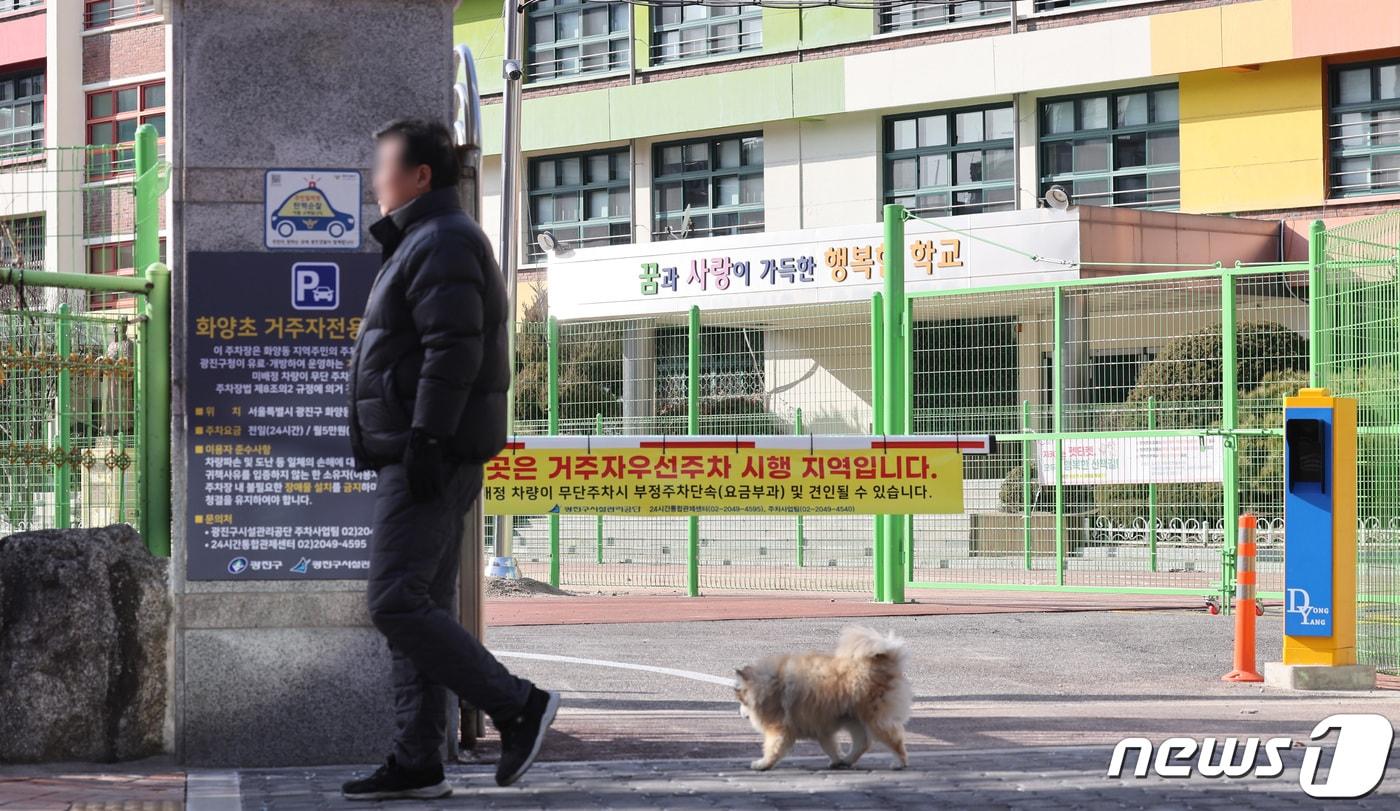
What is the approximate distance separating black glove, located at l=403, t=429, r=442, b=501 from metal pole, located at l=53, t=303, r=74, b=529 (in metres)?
2.07

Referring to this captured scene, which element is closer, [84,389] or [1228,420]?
[84,389]

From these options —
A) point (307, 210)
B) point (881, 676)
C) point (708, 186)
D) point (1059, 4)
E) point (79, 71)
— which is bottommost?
point (881, 676)

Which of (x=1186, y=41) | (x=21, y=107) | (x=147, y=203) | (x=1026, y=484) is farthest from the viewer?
(x=21, y=107)

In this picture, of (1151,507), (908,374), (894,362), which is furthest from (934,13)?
(1151,507)

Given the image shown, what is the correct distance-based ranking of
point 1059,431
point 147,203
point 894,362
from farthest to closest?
point 1059,431, point 894,362, point 147,203

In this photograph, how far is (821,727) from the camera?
620cm

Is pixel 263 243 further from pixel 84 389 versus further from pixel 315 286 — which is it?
pixel 84 389

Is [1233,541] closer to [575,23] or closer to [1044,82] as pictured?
[1044,82]

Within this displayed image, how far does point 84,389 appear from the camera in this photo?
6941 millimetres

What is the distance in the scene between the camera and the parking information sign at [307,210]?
253 inches

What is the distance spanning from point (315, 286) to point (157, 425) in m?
0.90

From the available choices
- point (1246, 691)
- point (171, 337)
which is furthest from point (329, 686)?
point (1246, 691)

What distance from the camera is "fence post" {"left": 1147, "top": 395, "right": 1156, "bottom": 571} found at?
1531 centimetres

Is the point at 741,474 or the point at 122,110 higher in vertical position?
the point at 122,110
